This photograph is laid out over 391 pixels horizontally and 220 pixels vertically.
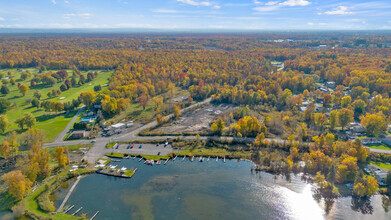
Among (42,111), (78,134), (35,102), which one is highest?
(35,102)

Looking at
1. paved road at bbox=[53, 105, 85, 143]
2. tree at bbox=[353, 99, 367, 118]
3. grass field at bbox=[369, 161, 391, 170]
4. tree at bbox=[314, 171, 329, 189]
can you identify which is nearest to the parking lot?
paved road at bbox=[53, 105, 85, 143]

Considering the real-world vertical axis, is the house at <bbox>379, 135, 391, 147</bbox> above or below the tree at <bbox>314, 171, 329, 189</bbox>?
above

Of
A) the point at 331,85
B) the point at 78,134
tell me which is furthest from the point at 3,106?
the point at 331,85

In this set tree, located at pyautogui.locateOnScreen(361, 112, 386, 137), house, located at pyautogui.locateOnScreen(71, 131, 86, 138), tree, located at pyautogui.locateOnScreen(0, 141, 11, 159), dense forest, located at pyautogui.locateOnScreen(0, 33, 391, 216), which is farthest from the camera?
house, located at pyautogui.locateOnScreen(71, 131, 86, 138)

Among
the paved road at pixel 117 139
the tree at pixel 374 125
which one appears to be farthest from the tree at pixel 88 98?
the tree at pixel 374 125

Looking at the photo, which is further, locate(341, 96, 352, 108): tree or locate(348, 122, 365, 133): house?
locate(341, 96, 352, 108): tree

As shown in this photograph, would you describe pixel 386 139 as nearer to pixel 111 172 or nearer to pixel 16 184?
pixel 111 172

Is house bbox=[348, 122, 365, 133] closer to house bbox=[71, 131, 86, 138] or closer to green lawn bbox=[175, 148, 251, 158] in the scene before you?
green lawn bbox=[175, 148, 251, 158]

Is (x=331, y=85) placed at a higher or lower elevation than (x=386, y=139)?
higher

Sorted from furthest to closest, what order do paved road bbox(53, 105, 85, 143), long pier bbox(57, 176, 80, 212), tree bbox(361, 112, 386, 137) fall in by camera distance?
paved road bbox(53, 105, 85, 143) < tree bbox(361, 112, 386, 137) < long pier bbox(57, 176, 80, 212)

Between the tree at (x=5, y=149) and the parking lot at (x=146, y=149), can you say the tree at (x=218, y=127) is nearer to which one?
the parking lot at (x=146, y=149)

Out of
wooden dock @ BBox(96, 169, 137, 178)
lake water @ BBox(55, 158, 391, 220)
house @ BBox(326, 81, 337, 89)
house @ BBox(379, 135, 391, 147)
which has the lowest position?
lake water @ BBox(55, 158, 391, 220)
